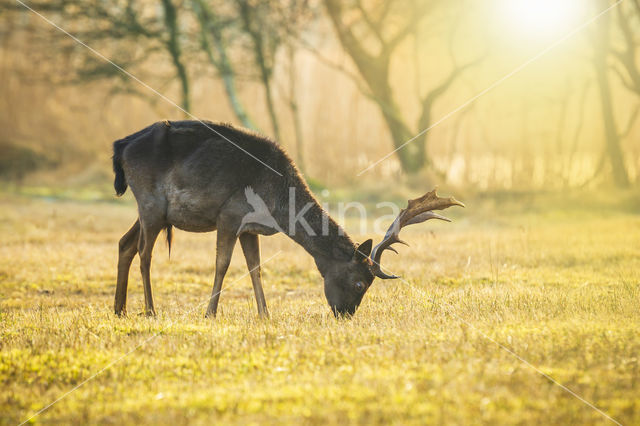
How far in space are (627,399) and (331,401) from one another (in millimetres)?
1995

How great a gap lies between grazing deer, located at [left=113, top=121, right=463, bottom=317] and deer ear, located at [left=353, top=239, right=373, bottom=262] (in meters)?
0.01

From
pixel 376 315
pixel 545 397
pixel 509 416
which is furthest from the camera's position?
pixel 376 315

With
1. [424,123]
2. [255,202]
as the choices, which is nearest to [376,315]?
→ [255,202]

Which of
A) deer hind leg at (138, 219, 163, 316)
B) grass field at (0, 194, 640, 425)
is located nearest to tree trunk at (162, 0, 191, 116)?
grass field at (0, 194, 640, 425)

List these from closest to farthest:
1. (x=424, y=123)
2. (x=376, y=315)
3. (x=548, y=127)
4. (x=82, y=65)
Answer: (x=376, y=315) < (x=424, y=123) < (x=82, y=65) < (x=548, y=127)

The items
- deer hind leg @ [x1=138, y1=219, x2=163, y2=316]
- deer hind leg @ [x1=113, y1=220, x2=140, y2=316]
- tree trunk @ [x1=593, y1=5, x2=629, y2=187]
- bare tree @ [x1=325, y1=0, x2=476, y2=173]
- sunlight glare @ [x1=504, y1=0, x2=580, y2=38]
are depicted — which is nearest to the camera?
deer hind leg @ [x1=138, y1=219, x2=163, y2=316]

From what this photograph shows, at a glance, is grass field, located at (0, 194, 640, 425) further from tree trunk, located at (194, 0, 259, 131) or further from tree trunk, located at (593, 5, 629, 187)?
tree trunk, located at (194, 0, 259, 131)

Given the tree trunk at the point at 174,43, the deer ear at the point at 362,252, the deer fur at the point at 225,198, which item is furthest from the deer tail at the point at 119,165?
the tree trunk at the point at 174,43

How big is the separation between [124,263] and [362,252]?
10.2 feet

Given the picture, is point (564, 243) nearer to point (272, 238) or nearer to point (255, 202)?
point (272, 238)

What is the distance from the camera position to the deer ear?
7.46m

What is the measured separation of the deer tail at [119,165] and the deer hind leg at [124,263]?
1.64ft

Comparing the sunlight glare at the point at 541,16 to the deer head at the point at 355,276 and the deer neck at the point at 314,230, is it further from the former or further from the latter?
the deer head at the point at 355,276

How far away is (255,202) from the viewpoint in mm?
7824
